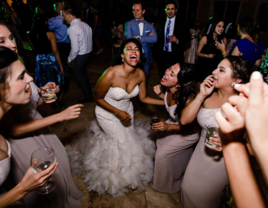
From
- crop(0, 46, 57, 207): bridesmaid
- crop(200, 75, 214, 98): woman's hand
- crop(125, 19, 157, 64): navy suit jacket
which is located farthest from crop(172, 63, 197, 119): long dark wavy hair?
crop(125, 19, 157, 64): navy suit jacket

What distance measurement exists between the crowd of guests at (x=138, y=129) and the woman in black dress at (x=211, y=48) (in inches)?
1.6

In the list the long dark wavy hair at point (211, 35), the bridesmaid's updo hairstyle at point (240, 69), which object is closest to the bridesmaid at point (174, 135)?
the bridesmaid's updo hairstyle at point (240, 69)

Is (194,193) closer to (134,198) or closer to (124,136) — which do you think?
(134,198)

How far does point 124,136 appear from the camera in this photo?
2.35 metres

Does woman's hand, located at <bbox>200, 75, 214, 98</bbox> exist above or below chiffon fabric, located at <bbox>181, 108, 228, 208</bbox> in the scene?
above

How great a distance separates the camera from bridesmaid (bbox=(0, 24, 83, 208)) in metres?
1.39

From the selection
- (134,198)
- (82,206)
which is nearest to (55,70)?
(82,206)

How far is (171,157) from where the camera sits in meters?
1.99

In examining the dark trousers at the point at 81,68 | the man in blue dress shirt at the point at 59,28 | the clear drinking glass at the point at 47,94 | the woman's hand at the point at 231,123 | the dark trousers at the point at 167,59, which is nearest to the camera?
the woman's hand at the point at 231,123

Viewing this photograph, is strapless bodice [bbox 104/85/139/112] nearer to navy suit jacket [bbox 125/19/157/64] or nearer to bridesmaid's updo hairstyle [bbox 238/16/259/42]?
navy suit jacket [bbox 125/19/157/64]

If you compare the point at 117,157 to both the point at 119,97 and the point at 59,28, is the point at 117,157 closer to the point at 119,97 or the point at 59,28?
the point at 119,97

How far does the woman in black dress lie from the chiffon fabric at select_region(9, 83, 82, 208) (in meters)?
3.37

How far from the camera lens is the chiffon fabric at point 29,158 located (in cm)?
146

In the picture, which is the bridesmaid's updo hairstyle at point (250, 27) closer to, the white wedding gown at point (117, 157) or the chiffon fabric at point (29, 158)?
the white wedding gown at point (117, 157)
